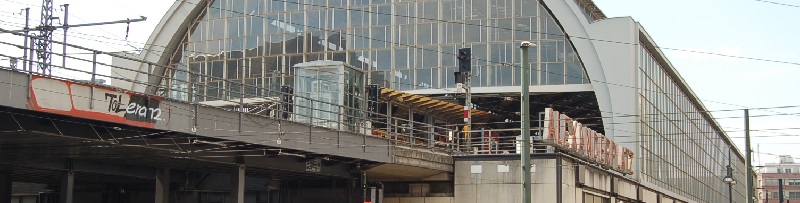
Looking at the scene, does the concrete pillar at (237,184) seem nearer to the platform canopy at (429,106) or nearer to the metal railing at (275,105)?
the metal railing at (275,105)

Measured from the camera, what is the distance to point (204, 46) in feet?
226

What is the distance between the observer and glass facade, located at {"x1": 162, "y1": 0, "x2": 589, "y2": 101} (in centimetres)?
5994

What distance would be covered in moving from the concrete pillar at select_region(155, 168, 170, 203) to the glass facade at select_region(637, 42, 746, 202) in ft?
97.1

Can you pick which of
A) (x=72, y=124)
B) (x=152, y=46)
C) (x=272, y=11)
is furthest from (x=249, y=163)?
(x=152, y=46)

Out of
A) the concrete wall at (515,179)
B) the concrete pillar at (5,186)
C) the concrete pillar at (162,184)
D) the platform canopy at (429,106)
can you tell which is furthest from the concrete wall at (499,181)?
the concrete pillar at (5,186)

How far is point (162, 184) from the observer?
119 feet

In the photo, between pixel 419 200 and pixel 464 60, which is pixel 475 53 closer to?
pixel 419 200

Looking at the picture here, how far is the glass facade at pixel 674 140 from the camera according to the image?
59906 millimetres

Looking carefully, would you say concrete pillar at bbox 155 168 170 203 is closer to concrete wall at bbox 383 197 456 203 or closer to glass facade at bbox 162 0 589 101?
concrete wall at bbox 383 197 456 203

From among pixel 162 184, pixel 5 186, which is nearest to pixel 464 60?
pixel 162 184

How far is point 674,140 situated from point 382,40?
20703mm

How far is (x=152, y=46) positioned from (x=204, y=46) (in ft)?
13.0

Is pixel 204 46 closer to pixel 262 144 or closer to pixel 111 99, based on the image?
pixel 262 144

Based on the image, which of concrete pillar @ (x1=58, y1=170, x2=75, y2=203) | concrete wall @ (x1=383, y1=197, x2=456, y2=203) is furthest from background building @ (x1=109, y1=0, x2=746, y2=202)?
concrete pillar @ (x1=58, y1=170, x2=75, y2=203)
